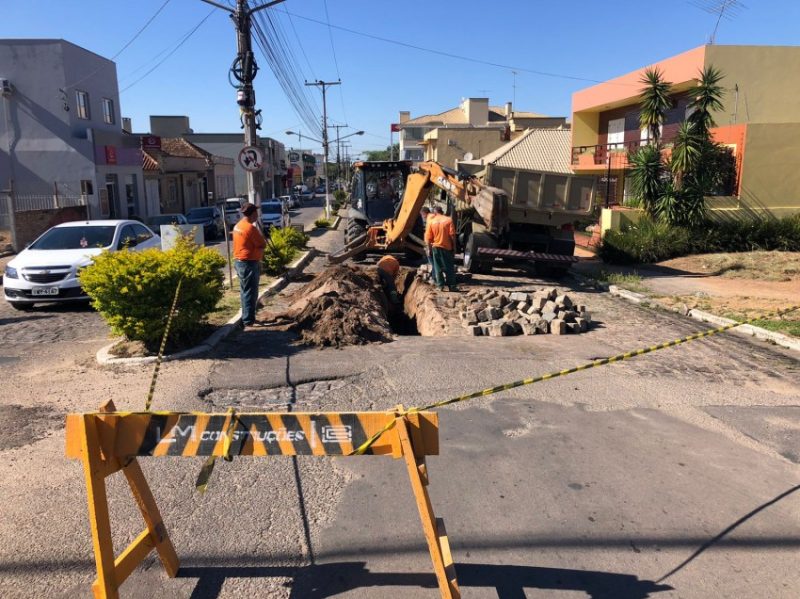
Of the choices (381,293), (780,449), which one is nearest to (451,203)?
(381,293)

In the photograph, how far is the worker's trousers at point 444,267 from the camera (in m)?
12.8

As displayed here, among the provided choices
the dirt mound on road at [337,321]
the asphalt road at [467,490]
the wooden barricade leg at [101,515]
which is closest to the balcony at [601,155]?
the dirt mound on road at [337,321]

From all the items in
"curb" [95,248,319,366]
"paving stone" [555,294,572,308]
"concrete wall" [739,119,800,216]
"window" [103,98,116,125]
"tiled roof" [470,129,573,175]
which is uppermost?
"window" [103,98,116,125]

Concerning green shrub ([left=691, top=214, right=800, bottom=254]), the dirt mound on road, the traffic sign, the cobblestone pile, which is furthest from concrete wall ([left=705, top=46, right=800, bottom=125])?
the dirt mound on road

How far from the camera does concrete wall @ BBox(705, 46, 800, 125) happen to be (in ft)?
73.9

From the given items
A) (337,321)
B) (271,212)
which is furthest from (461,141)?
(337,321)

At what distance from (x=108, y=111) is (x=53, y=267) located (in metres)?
24.4

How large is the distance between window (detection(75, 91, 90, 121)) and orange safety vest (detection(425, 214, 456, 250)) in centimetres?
2302

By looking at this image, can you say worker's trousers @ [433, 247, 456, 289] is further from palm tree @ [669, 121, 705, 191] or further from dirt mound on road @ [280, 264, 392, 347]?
palm tree @ [669, 121, 705, 191]

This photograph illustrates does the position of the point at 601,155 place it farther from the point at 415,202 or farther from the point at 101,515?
the point at 101,515

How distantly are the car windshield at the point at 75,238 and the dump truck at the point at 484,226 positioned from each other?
197 inches

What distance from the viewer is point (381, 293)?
1373 centimetres

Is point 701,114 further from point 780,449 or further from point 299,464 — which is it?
point 299,464

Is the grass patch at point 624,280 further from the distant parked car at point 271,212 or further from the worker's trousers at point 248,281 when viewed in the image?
the distant parked car at point 271,212
